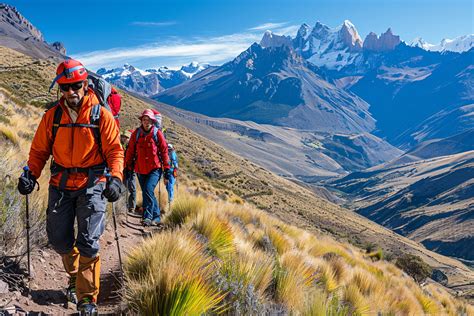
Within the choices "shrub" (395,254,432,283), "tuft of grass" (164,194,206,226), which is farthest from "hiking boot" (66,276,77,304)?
"shrub" (395,254,432,283)

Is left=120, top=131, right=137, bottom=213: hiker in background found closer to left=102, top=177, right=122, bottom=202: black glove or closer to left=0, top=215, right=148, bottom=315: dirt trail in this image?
left=0, top=215, right=148, bottom=315: dirt trail

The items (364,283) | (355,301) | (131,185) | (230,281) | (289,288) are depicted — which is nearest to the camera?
(230,281)

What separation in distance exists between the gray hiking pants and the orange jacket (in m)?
0.12

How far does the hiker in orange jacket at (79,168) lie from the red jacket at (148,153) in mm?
4012

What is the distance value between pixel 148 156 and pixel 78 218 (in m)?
4.29

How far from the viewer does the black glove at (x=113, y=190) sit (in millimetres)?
4195

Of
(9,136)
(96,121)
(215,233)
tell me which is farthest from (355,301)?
(9,136)

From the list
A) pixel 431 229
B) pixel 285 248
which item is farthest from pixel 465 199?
pixel 285 248

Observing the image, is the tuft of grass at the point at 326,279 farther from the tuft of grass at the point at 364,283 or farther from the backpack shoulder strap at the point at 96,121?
the backpack shoulder strap at the point at 96,121

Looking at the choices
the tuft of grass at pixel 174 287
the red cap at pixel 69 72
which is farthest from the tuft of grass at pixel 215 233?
the red cap at pixel 69 72

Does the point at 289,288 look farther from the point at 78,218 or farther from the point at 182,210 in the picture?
the point at 182,210

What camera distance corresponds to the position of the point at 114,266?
20.5 ft

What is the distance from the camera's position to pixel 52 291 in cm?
491

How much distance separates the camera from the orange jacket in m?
4.50
